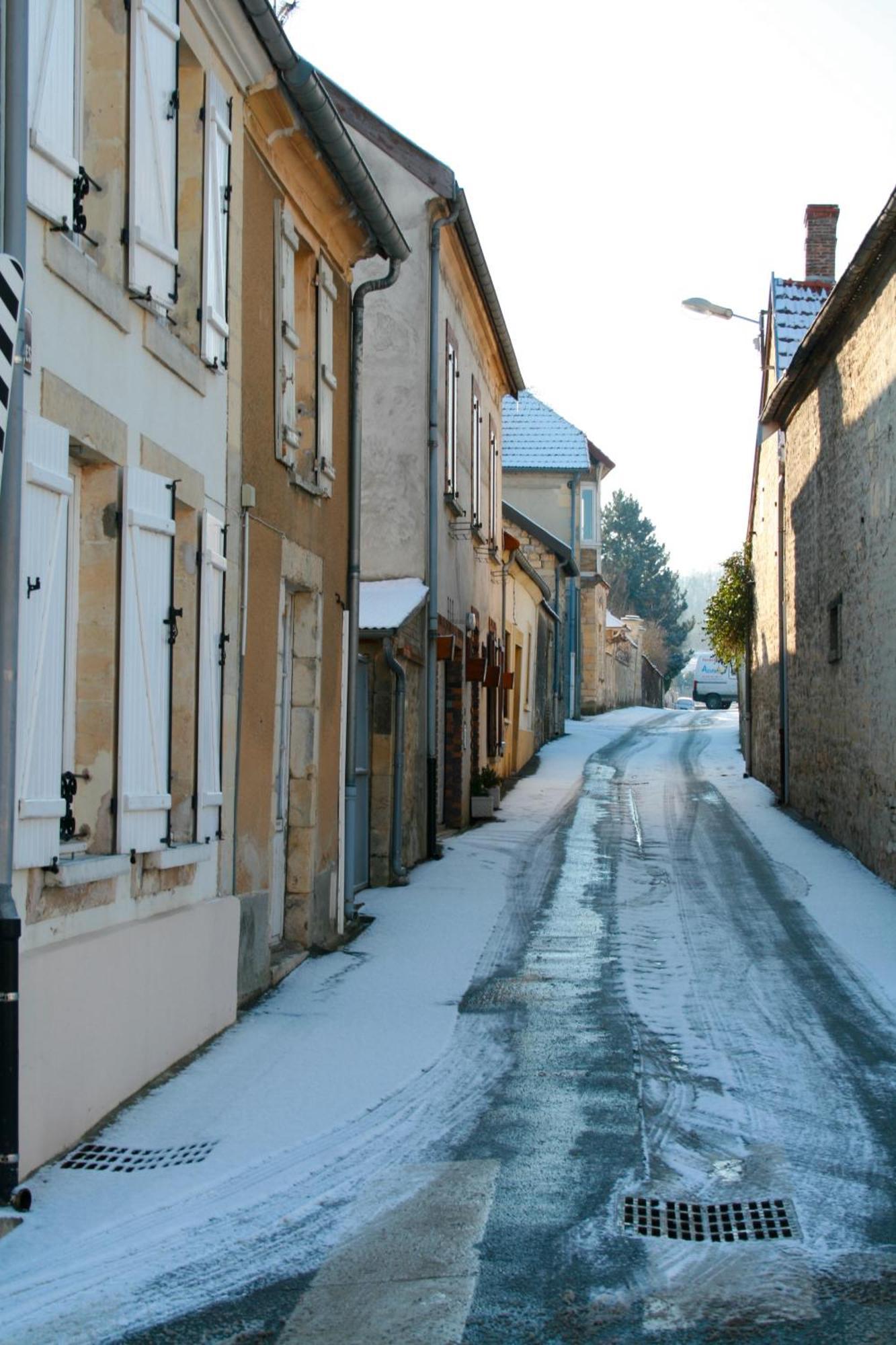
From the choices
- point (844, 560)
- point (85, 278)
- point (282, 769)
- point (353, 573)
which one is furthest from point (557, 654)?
point (85, 278)

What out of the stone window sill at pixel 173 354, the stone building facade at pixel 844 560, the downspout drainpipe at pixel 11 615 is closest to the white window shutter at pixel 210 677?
the stone window sill at pixel 173 354

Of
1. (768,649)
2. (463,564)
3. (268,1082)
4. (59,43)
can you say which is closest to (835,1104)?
(268,1082)

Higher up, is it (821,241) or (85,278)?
(821,241)

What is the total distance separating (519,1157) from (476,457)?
14078mm

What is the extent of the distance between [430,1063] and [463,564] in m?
11.0

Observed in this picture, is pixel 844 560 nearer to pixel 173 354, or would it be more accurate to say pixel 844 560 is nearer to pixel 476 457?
pixel 476 457

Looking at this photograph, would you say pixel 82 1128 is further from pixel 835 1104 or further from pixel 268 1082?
pixel 835 1104

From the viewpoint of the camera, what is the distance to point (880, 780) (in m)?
13.4

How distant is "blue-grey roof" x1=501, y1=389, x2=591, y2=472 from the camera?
3619 cm

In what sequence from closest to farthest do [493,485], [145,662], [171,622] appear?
[145,662], [171,622], [493,485]

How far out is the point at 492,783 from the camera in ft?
62.7

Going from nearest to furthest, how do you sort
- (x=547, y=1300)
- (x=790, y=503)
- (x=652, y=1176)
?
(x=547, y=1300) → (x=652, y=1176) → (x=790, y=503)

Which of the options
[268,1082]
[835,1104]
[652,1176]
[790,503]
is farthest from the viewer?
[790,503]

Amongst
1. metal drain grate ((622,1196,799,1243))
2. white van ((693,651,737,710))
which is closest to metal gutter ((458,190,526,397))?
metal drain grate ((622,1196,799,1243))
